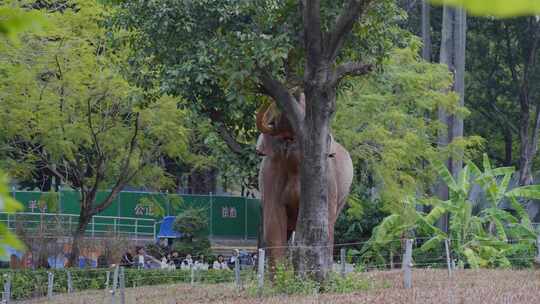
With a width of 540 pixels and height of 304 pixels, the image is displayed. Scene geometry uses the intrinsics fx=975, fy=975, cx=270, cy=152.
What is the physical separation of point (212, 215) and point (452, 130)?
9669mm

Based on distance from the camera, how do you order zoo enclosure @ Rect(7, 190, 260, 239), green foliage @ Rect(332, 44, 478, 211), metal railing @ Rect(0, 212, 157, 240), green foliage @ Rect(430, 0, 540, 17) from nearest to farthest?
green foliage @ Rect(430, 0, 540, 17) → green foliage @ Rect(332, 44, 478, 211) → metal railing @ Rect(0, 212, 157, 240) → zoo enclosure @ Rect(7, 190, 260, 239)

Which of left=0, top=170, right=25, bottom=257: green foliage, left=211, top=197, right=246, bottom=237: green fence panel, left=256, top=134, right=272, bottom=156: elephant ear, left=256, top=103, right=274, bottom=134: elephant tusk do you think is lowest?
left=0, top=170, right=25, bottom=257: green foliage

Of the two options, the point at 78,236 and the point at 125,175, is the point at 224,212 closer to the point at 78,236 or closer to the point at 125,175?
the point at 125,175

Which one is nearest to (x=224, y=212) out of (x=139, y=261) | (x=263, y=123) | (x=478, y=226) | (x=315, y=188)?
(x=139, y=261)

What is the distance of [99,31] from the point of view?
2391cm

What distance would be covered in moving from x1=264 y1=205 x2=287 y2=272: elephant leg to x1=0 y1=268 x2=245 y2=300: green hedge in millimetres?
6992

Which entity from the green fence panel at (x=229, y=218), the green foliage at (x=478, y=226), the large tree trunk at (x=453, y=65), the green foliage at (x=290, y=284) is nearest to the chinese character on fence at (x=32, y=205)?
the green fence panel at (x=229, y=218)

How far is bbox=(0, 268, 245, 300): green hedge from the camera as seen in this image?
842 inches

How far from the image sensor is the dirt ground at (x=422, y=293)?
10562 mm

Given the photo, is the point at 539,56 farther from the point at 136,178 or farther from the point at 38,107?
the point at 38,107

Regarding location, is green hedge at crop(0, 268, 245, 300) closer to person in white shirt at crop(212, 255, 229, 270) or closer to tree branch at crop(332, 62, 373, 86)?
person in white shirt at crop(212, 255, 229, 270)

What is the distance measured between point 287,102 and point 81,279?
10.5 meters

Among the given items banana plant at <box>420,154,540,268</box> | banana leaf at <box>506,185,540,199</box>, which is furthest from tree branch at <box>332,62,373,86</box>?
banana leaf at <box>506,185,540,199</box>

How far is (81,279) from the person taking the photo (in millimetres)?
21984
